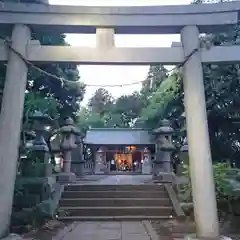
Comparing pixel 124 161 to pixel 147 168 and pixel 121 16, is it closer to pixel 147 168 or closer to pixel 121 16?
pixel 147 168

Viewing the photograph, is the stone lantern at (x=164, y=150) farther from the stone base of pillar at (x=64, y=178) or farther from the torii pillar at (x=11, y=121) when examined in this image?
the torii pillar at (x=11, y=121)

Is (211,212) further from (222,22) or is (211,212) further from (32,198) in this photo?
(32,198)

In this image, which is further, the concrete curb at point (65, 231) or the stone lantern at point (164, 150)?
the stone lantern at point (164, 150)

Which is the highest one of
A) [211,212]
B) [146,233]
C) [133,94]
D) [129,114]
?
[133,94]

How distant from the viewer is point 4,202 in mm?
4773

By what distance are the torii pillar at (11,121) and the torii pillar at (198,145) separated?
2909mm

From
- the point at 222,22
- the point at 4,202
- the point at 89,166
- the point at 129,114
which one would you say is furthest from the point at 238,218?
the point at 129,114

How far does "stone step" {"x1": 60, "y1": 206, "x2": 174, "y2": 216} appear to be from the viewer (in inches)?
342

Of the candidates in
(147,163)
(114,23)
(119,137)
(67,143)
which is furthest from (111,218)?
(119,137)

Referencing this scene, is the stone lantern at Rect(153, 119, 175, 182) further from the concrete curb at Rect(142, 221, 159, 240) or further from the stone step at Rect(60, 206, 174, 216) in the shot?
the concrete curb at Rect(142, 221, 159, 240)

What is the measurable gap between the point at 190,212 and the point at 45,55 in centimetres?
519

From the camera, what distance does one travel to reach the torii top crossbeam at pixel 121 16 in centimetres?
540

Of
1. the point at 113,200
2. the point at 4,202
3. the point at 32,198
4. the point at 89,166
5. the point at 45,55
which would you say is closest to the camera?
the point at 4,202

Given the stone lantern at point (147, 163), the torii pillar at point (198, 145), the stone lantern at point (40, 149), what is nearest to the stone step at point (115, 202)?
the stone lantern at point (40, 149)
